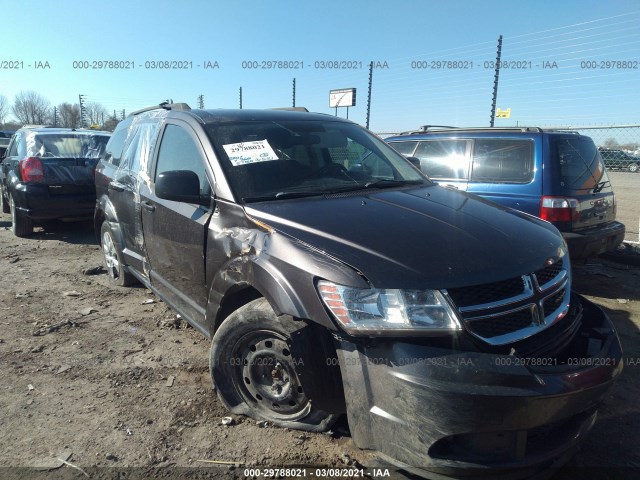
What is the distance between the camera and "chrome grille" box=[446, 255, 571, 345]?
1978 mm

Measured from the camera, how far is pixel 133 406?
9.48 feet

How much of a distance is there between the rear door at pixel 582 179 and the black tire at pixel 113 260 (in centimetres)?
450

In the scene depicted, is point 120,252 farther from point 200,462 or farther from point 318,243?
point 318,243

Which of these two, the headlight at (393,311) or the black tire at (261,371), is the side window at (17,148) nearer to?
the black tire at (261,371)

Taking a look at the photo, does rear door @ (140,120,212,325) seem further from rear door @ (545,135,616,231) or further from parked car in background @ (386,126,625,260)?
rear door @ (545,135,616,231)

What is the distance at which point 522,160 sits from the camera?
5.11 m

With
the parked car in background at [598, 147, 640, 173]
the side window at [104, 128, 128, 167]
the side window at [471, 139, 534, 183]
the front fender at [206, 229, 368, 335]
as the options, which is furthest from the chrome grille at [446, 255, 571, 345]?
the parked car in background at [598, 147, 640, 173]

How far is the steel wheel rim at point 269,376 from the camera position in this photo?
2412 millimetres

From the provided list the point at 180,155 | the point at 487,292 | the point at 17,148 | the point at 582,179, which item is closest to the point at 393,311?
the point at 487,292

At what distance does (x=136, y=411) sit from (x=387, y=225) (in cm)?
191

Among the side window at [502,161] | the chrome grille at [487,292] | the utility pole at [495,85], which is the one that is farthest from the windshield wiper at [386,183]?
the utility pole at [495,85]

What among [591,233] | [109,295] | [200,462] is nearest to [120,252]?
[109,295]

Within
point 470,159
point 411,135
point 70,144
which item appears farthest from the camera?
point 70,144

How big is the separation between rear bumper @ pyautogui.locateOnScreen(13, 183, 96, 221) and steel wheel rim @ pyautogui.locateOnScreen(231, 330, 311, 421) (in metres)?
5.70
